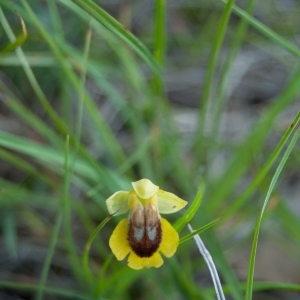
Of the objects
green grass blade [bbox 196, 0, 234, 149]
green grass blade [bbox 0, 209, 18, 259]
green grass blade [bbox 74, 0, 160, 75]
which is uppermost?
green grass blade [bbox 196, 0, 234, 149]

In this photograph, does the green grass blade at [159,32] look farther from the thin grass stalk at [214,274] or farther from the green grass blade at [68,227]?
the thin grass stalk at [214,274]

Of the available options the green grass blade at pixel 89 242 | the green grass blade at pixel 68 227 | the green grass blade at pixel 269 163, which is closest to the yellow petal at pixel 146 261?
the green grass blade at pixel 89 242

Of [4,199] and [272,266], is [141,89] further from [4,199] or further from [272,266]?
[272,266]

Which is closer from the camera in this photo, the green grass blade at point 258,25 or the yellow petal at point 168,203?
the yellow petal at point 168,203

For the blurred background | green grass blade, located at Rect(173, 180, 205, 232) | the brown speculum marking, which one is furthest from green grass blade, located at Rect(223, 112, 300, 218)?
the brown speculum marking

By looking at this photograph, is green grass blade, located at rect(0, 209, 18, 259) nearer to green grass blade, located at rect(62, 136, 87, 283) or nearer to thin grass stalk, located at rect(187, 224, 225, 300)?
green grass blade, located at rect(62, 136, 87, 283)

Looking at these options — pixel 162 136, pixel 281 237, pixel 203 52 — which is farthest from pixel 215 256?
pixel 203 52

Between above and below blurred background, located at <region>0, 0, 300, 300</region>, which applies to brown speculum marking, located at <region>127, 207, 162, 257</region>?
below
